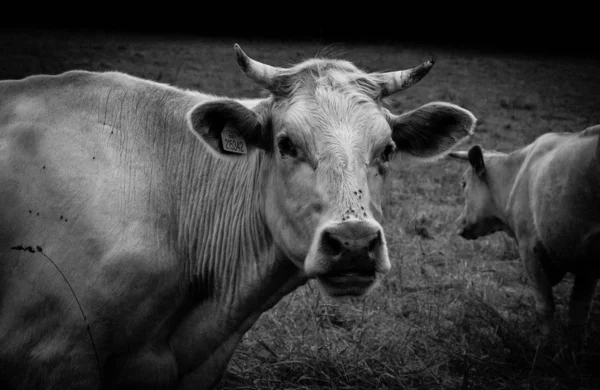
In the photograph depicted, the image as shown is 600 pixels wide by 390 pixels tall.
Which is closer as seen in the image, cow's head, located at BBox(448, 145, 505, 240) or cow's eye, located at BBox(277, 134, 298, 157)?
cow's eye, located at BBox(277, 134, 298, 157)

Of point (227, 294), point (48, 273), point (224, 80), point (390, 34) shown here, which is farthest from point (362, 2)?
point (48, 273)

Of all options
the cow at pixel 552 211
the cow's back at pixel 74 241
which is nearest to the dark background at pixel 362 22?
the cow at pixel 552 211

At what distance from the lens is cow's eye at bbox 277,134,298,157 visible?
3143 millimetres

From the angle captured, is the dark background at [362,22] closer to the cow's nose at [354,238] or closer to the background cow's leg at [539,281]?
the background cow's leg at [539,281]

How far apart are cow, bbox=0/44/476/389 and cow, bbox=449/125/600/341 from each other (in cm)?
229

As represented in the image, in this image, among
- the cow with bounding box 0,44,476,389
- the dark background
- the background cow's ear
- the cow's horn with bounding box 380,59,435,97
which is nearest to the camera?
the cow with bounding box 0,44,476,389

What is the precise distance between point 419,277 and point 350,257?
407cm

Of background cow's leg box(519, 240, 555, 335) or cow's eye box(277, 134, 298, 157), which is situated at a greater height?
cow's eye box(277, 134, 298, 157)

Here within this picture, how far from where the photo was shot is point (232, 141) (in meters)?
3.38

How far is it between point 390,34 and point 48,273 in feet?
20.4

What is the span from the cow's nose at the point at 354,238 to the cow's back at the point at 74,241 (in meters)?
1.09

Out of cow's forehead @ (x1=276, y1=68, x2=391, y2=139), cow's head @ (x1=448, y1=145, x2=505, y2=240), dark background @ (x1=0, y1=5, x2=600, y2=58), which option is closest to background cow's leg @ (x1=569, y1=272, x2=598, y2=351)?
cow's head @ (x1=448, y1=145, x2=505, y2=240)

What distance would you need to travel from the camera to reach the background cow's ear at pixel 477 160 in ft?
25.2

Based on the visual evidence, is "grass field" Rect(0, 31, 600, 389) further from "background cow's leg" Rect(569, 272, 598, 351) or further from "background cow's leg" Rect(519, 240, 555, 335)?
"background cow's leg" Rect(569, 272, 598, 351)
